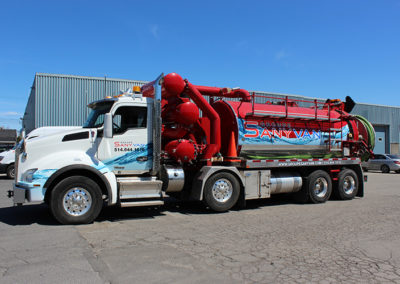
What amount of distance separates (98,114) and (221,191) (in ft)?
11.7

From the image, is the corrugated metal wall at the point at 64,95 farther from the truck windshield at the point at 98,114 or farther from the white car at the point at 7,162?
the truck windshield at the point at 98,114

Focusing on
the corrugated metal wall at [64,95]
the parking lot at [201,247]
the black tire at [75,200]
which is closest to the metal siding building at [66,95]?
the corrugated metal wall at [64,95]

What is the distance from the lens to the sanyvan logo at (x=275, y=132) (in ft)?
31.7

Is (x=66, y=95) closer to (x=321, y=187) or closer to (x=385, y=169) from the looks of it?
(x=321, y=187)

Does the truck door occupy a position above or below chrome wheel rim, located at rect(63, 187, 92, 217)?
above

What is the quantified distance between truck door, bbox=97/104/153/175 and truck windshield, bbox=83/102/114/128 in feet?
0.82

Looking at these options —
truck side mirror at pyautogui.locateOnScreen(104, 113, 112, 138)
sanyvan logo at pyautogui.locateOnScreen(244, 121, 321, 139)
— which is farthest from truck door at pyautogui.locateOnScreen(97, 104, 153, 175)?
sanyvan logo at pyautogui.locateOnScreen(244, 121, 321, 139)

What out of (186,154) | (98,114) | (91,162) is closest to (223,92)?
(186,154)

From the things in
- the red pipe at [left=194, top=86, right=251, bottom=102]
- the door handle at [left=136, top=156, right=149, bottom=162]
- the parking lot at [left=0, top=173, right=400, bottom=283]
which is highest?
the red pipe at [left=194, top=86, right=251, bottom=102]

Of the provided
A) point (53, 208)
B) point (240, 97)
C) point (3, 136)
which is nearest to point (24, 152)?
point (53, 208)

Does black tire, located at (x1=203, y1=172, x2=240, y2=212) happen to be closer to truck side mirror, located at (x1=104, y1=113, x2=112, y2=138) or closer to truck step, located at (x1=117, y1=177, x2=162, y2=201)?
truck step, located at (x1=117, y1=177, x2=162, y2=201)

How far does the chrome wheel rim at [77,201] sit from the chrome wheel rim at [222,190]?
3.11m

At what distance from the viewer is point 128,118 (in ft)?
27.1

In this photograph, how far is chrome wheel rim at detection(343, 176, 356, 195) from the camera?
11.6m
